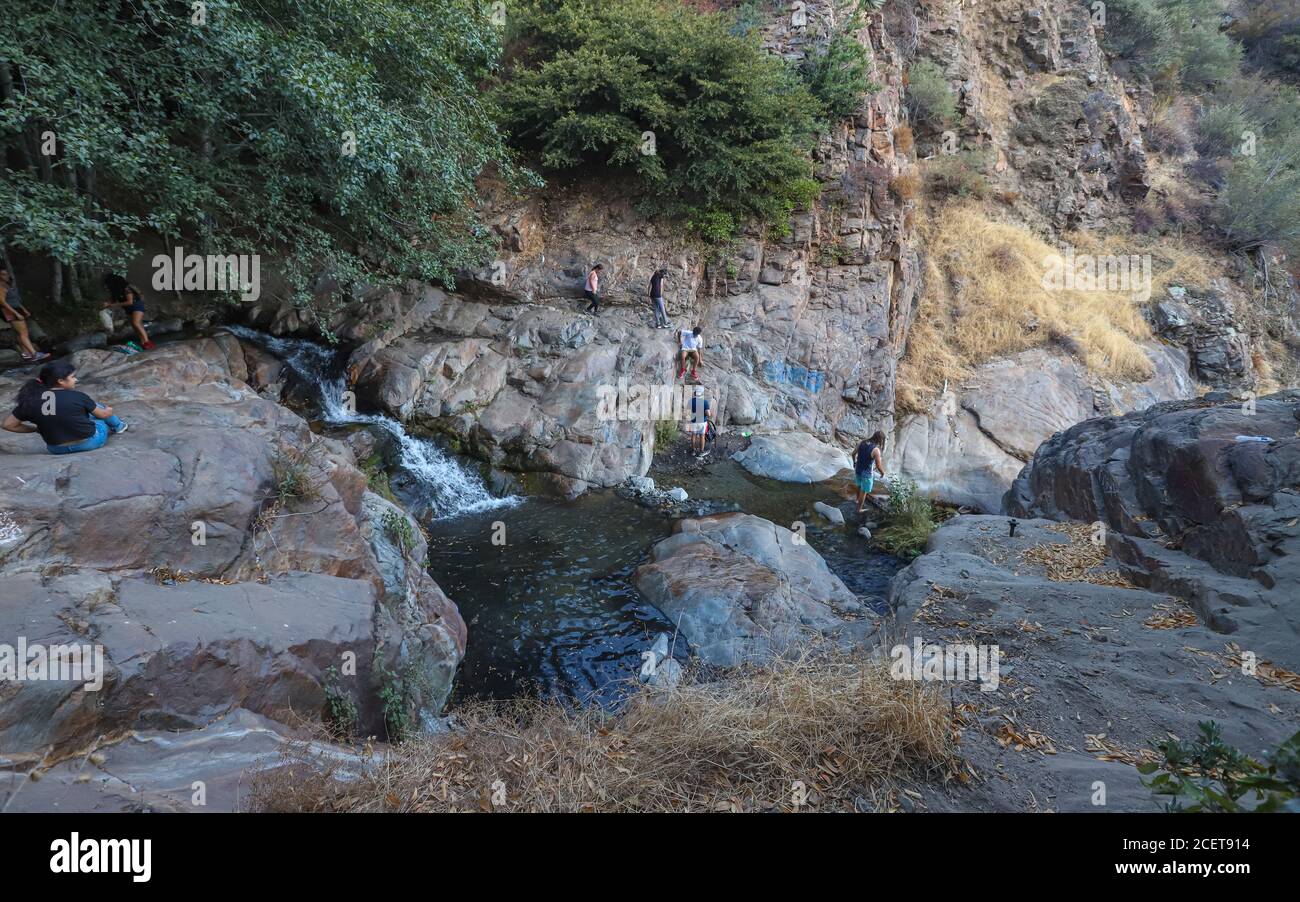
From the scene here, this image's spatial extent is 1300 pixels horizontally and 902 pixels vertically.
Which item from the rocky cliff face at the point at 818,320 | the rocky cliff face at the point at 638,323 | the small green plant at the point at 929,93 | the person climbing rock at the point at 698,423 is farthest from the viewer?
the small green plant at the point at 929,93

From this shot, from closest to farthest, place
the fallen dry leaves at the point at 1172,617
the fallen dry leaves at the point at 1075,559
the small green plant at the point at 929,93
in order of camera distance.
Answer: the fallen dry leaves at the point at 1172,617 < the fallen dry leaves at the point at 1075,559 < the small green plant at the point at 929,93

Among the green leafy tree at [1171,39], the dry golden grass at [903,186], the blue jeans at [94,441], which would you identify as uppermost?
the green leafy tree at [1171,39]

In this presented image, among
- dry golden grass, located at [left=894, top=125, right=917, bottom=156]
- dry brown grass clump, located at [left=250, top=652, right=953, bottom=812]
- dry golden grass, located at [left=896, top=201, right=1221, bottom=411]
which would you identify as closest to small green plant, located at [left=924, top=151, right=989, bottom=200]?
dry golden grass, located at [left=896, top=201, right=1221, bottom=411]

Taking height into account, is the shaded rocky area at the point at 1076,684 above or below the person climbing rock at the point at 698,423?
below

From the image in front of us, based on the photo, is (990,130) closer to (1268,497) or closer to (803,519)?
(803,519)

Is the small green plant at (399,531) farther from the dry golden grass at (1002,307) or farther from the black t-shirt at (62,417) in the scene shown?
the dry golden grass at (1002,307)

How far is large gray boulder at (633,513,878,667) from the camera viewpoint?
24.5ft

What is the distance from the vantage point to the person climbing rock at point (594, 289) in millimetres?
14445

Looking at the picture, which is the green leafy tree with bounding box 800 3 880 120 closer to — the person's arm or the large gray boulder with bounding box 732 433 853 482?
the large gray boulder with bounding box 732 433 853 482

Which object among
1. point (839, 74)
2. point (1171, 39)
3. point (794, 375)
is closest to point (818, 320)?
point (794, 375)

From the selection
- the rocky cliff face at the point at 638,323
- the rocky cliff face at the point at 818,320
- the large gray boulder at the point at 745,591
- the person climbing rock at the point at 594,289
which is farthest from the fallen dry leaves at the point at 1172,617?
the person climbing rock at the point at 594,289

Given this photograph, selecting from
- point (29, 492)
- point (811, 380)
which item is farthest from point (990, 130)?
point (29, 492)

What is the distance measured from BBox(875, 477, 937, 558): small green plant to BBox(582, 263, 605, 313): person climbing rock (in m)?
8.29

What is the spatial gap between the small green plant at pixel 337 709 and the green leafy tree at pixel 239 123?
6.31 metres
